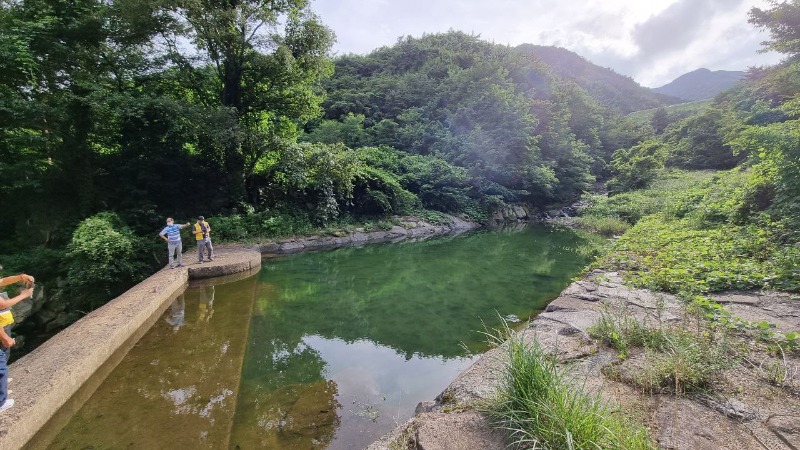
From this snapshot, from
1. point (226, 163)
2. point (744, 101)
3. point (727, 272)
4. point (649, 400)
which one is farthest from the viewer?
point (744, 101)

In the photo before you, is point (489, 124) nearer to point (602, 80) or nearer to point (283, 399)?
point (283, 399)

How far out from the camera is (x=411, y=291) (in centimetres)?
857

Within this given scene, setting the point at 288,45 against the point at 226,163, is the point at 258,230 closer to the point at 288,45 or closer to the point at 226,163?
the point at 226,163

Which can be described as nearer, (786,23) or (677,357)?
(677,357)

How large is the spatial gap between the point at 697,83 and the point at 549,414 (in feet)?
459

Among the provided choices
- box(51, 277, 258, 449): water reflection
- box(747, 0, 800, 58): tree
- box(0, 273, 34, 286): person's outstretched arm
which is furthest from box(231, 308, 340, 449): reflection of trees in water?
box(747, 0, 800, 58): tree

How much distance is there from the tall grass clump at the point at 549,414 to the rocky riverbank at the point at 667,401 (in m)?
0.15

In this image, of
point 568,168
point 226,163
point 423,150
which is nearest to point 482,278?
point 226,163

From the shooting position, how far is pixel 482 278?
9.61m

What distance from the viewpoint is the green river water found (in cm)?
355

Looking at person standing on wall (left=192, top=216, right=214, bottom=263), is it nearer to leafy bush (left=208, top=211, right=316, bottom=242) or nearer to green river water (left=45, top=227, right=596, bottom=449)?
green river water (left=45, top=227, right=596, bottom=449)

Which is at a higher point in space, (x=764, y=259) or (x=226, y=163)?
(x=226, y=163)

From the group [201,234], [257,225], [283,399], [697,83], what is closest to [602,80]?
[697,83]

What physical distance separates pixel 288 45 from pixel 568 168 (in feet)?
72.1
